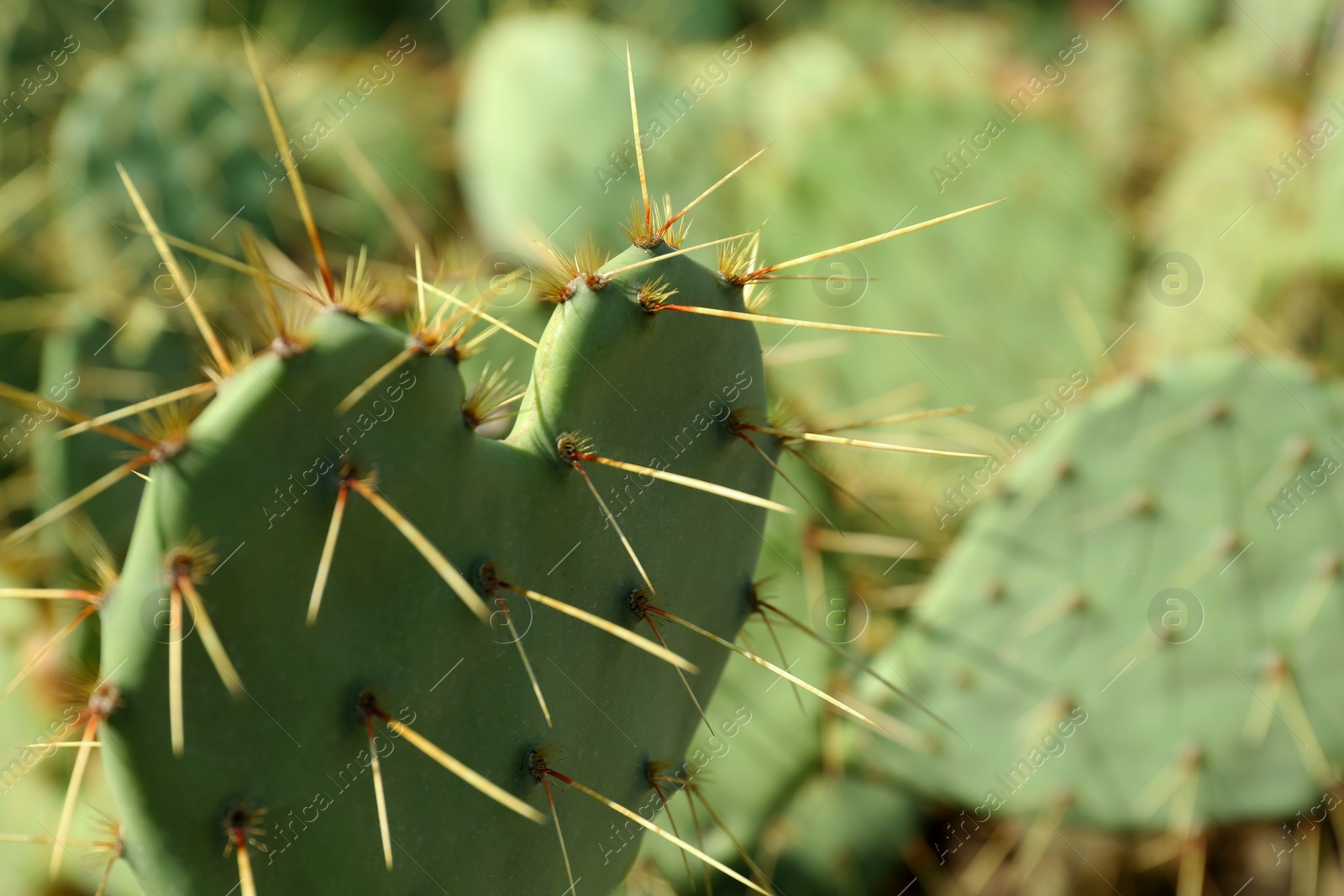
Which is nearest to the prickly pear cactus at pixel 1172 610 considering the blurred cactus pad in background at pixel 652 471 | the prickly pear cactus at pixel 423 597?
the blurred cactus pad in background at pixel 652 471

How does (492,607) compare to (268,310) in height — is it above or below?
below

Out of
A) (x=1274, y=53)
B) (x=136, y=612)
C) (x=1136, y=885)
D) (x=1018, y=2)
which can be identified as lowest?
(x=1136, y=885)

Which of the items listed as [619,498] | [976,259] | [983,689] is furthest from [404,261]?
[619,498]

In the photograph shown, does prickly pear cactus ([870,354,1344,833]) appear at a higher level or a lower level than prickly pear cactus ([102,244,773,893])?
lower

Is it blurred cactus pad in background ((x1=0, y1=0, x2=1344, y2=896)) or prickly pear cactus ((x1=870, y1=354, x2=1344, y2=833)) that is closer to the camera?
blurred cactus pad in background ((x1=0, y1=0, x2=1344, y2=896))

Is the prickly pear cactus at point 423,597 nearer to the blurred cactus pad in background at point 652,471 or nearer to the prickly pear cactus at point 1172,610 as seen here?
the blurred cactus pad in background at point 652,471

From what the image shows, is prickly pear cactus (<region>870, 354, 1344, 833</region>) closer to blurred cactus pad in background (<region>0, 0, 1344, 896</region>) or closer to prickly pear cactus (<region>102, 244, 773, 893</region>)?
blurred cactus pad in background (<region>0, 0, 1344, 896</region>)

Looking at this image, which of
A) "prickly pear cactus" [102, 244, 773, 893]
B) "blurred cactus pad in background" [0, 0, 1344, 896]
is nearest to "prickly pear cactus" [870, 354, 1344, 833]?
"blurred cactus pad in background" [0, 0, 1344, 896]

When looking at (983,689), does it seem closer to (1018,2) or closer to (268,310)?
(268,310)

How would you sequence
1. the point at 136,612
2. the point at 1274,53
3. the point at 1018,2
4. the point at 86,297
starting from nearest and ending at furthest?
the point at 136,612 → the point at 86,297 → the point at 1274,53 → the point at 1018,2
